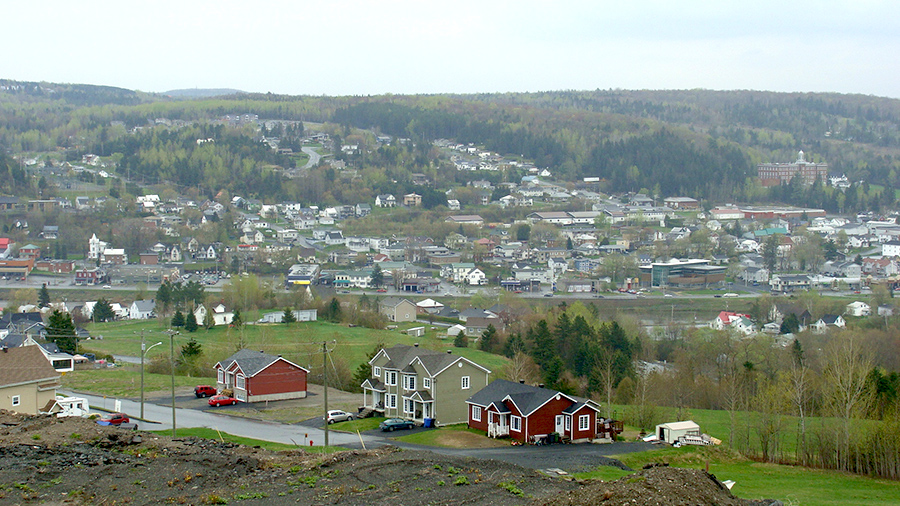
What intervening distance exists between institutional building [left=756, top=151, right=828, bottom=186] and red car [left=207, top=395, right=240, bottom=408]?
93597 millimetres

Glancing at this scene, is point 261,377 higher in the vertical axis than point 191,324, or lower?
higher

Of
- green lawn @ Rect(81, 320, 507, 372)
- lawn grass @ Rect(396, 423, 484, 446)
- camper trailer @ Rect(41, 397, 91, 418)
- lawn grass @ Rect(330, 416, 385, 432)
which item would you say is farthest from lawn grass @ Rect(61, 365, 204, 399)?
lawn grass @ Rect(396, 423, 484, 446)

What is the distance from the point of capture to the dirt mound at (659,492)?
820 centimetres

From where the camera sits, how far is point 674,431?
17.7m

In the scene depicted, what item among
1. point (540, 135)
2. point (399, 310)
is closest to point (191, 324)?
point (399, 310)

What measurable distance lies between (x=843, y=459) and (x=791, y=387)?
4175 millimetres

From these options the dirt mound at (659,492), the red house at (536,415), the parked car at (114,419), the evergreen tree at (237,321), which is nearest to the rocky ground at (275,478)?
the dirt mound at (659,492)

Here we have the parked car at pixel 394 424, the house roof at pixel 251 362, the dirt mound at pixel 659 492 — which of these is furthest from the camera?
the house roof at pixel 251 362

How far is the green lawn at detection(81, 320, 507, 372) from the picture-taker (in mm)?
28328

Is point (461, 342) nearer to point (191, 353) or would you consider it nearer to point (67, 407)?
point (191, 353)

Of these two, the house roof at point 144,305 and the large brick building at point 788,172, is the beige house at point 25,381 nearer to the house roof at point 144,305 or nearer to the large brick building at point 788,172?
the house roof at point 144,305

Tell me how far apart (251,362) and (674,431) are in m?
10.1

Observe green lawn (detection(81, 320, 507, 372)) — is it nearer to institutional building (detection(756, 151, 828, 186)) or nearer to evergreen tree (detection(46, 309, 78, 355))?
evergreen tree (detection(46, 309, 78, 355))

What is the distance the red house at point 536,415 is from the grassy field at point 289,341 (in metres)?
9.20
